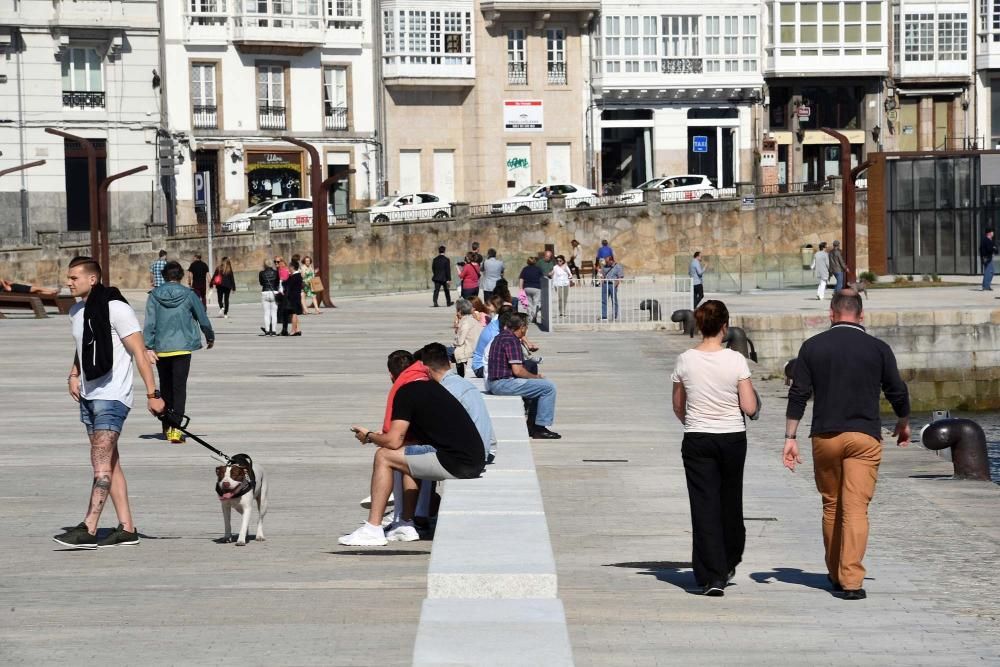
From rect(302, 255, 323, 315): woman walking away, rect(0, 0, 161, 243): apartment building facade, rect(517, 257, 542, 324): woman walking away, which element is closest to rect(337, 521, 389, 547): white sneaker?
rect(517, 257, 542, 324): woman walking away

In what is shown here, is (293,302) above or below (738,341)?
above

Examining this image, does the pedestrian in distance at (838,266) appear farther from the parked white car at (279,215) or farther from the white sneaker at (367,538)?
the white sneaker at (367,538)

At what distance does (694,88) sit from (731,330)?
1313 inches

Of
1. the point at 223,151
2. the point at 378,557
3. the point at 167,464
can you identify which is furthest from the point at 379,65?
the point at 378,557

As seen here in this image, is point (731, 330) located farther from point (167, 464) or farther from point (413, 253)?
point (413, 253)

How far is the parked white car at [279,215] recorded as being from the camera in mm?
53500

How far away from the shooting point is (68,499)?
43.3ft

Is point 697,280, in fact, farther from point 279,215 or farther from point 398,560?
point 398,560

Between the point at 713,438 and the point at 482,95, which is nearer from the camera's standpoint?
the point at 713,438

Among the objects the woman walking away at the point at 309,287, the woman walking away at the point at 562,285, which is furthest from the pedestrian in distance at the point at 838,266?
the woman walking away at the point at 309,287

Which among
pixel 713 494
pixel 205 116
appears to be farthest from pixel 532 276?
pixel 713 494

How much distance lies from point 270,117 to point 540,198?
30.2 ft

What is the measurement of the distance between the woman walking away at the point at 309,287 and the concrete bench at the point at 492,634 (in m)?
31.9

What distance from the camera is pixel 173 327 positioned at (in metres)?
17.1
